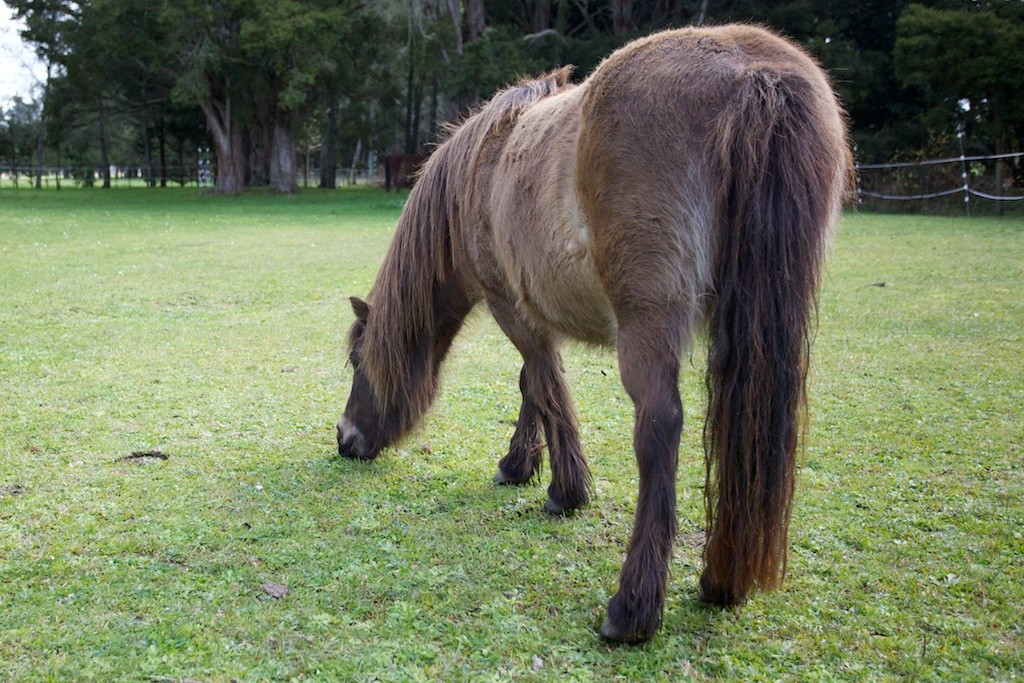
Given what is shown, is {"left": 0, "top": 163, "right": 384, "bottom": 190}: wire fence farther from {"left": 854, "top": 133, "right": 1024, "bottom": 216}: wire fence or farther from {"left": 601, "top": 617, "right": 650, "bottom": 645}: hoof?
{"left": 601, "top": 617, "right": 650, "bottom": 645}: hoof

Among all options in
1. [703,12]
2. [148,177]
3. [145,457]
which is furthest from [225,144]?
[145,457]

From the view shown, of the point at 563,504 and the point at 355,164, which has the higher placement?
the point at 355,164

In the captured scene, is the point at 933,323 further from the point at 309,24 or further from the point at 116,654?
the point at 309,24

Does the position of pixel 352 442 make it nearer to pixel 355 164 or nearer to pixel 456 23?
pixel 456 23

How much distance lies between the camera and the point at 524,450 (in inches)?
180

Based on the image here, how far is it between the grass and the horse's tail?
1.90 feet

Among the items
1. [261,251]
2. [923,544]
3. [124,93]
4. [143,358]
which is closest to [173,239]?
[261,251]

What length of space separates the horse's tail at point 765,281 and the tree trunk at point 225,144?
3472 centimetres

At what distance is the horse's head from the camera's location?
476 cm

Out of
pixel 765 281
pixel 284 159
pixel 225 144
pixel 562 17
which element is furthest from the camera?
pixel 284 159

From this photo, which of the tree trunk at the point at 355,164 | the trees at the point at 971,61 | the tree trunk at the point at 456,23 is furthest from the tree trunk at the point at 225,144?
the trees at the point at 971,61

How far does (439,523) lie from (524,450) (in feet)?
2.39

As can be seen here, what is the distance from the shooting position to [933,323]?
827cm

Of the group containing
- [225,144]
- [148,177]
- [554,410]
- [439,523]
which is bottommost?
[439,523]
